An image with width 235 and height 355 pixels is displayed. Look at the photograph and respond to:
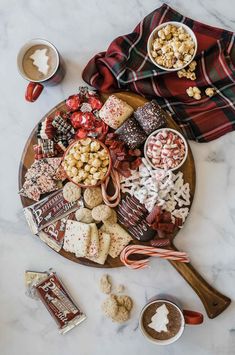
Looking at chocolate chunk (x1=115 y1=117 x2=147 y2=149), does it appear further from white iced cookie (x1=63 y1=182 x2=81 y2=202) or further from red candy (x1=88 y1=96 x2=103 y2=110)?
white iced cookie (x1=63 y1=182 x2=81 y2=202)

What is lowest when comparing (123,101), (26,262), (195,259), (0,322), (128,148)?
(195,259)

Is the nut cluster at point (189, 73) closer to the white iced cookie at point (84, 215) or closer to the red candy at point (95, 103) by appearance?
the red candy at point (95, 103)

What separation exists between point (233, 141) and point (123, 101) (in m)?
0.36

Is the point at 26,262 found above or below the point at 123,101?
below

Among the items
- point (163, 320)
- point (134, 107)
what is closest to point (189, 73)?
point (134, 107)

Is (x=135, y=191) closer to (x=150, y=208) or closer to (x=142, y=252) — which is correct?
(x=150, y=208)

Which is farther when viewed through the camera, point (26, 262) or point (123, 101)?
point (26, 262)

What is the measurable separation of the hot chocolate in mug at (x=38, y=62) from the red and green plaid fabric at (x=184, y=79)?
10 centimetres

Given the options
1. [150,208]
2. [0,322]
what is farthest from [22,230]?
[150,208]

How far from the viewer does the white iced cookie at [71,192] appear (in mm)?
1607

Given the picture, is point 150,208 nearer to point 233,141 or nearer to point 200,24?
point 233,141

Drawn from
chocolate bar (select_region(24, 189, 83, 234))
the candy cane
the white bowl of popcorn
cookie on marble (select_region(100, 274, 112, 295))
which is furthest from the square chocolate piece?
cookie on marble (select_region(100, 274, 112, 295))

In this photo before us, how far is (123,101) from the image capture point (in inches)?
63.4

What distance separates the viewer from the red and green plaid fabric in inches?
63.1
